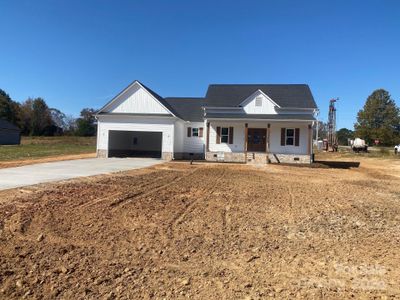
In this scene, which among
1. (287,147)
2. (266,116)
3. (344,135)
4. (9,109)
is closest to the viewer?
(266,116)

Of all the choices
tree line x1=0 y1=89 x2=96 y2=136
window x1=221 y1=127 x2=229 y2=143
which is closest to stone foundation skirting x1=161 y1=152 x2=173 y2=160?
window x1=221 y1=127 x2=229 y2=143

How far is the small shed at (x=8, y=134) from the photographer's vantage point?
54.8m

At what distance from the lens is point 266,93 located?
1142 inches

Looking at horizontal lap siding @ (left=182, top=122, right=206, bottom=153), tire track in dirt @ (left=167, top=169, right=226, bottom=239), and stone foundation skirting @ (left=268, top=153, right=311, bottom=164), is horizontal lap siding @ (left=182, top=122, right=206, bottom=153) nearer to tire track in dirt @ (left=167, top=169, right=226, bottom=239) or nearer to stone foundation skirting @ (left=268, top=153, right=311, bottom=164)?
stone foundation skirting @ (left=268, top=153, right=311, bottom=164)

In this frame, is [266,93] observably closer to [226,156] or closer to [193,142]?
[226,156]

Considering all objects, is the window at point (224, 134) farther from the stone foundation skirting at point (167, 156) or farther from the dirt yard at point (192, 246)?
the dirt yard at point (192, 246)

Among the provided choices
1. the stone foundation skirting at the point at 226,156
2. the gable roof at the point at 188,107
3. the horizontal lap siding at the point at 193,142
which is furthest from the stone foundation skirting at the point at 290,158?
the gable roof at the point at 188,107

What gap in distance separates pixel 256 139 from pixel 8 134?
4408 cm

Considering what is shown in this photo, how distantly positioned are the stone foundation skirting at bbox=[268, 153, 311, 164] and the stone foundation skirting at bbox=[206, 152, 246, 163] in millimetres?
2106

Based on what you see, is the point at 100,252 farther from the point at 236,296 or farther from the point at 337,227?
the point at 337,227

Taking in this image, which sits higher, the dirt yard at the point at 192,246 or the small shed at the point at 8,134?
the small shed at the point at 8,134

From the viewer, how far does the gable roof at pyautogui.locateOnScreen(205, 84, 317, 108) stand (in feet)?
90.9

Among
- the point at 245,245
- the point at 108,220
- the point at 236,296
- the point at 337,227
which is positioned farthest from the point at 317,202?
the point at 236,296

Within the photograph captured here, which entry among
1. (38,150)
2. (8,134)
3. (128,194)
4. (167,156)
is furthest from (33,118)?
(128,194)
